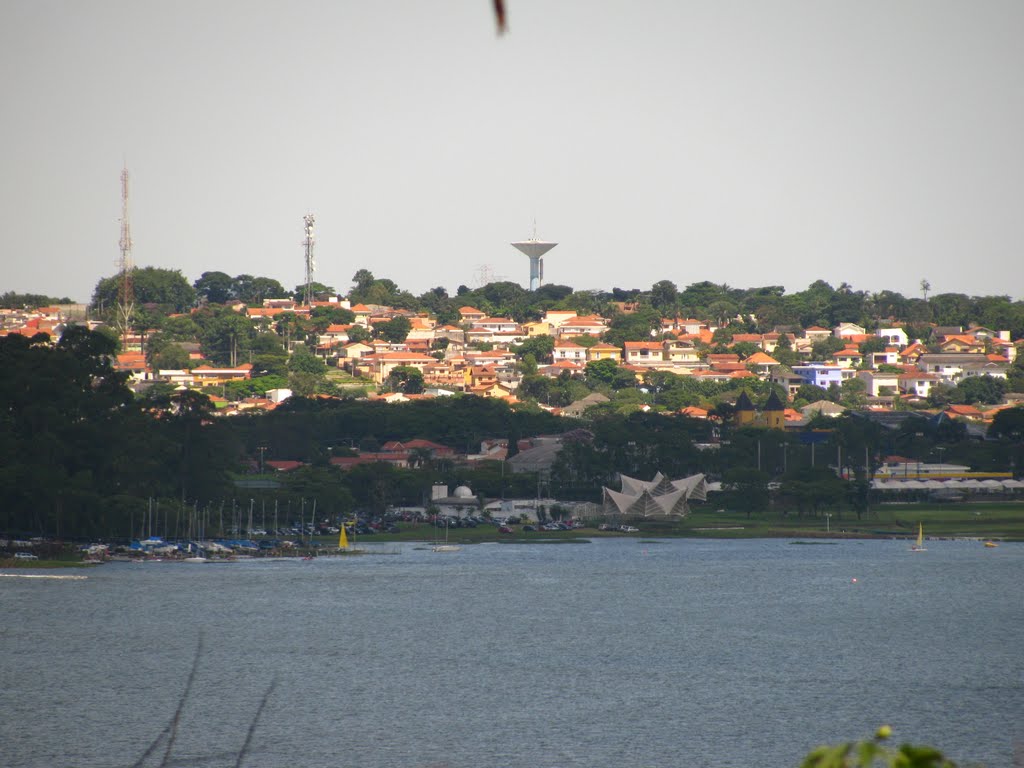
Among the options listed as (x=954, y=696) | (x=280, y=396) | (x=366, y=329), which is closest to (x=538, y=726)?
(x=954, y=696)

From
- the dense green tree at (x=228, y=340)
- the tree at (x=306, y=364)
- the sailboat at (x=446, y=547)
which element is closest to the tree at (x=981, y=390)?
the tree at (x=306, y=364)

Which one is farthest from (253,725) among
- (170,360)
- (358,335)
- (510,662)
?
(358,335)

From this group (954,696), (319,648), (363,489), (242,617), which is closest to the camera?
(954,696)

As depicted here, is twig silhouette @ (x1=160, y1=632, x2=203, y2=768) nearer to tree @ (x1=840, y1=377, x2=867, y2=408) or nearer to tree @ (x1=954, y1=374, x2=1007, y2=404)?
A: tree @ (x1=840, y1=377, x2=867, y2=408)

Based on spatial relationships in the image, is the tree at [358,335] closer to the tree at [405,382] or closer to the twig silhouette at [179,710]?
the tree at [405,382]

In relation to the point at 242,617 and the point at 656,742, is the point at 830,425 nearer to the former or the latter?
the point at 242,617

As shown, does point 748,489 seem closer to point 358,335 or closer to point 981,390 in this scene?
point 981,390
